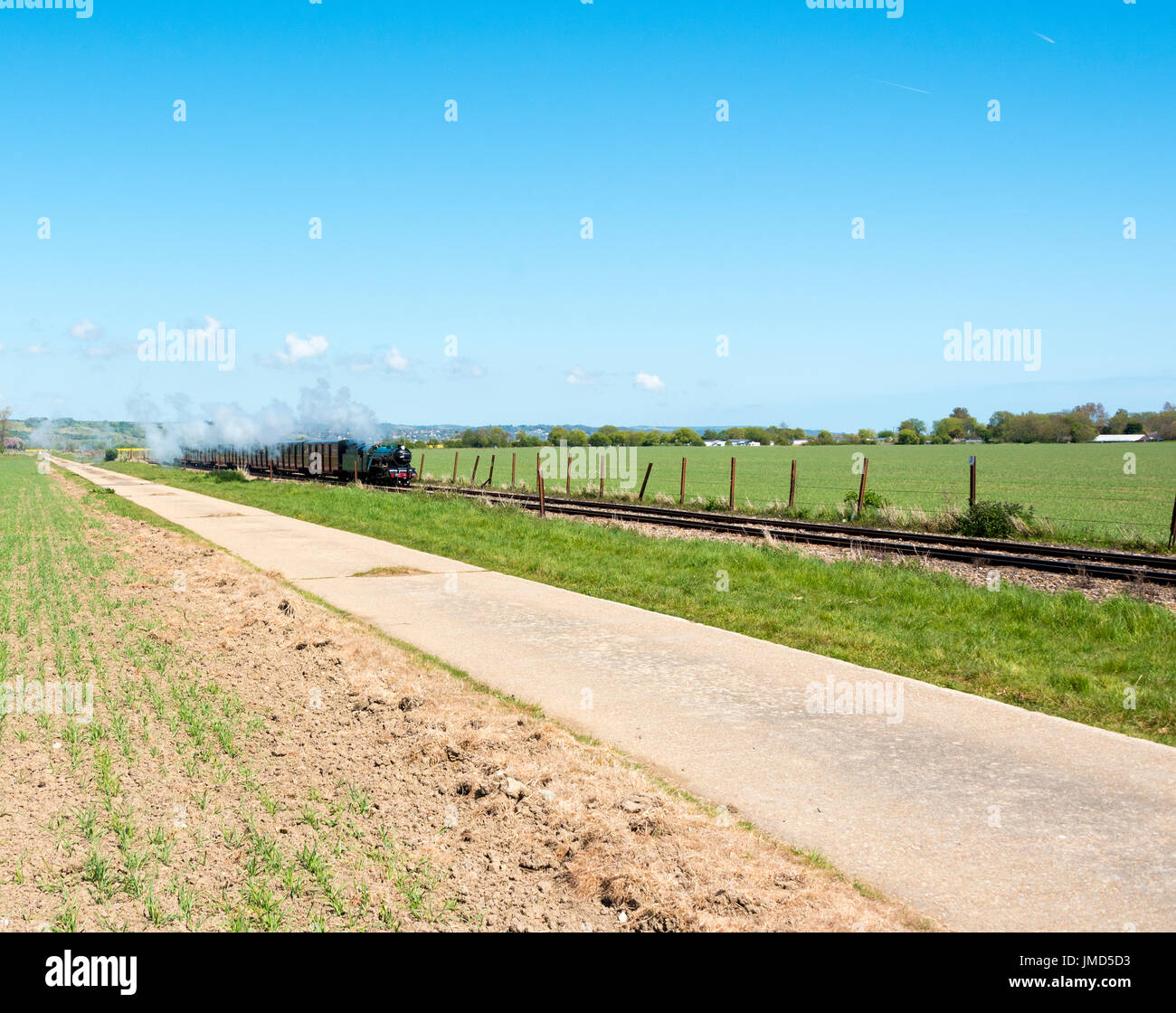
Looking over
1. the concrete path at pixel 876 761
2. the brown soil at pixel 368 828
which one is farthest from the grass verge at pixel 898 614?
the brown soil at pixel 368 828

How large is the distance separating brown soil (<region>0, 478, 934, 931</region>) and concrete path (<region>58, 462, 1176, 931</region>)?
408mm

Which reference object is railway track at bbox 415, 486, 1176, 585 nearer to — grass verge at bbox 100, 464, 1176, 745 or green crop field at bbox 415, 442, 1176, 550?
grass verge at bbox 100, 464, 1176, 745

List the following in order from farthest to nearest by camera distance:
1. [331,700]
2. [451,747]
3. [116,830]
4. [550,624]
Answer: [550,624] < [331,700] < [451,747] < [116,830]

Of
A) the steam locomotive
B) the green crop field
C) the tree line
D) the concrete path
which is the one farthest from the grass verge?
the tree line

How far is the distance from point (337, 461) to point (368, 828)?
135ft

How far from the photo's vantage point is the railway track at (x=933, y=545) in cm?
1466

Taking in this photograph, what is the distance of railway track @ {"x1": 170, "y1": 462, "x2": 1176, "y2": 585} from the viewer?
14.7m

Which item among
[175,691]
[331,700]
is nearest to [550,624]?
[331,700]

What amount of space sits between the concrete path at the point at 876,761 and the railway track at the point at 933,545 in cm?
823

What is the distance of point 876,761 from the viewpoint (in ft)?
18.9

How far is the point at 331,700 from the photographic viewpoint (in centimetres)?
718

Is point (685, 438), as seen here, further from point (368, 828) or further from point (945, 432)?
point (368, 828)
